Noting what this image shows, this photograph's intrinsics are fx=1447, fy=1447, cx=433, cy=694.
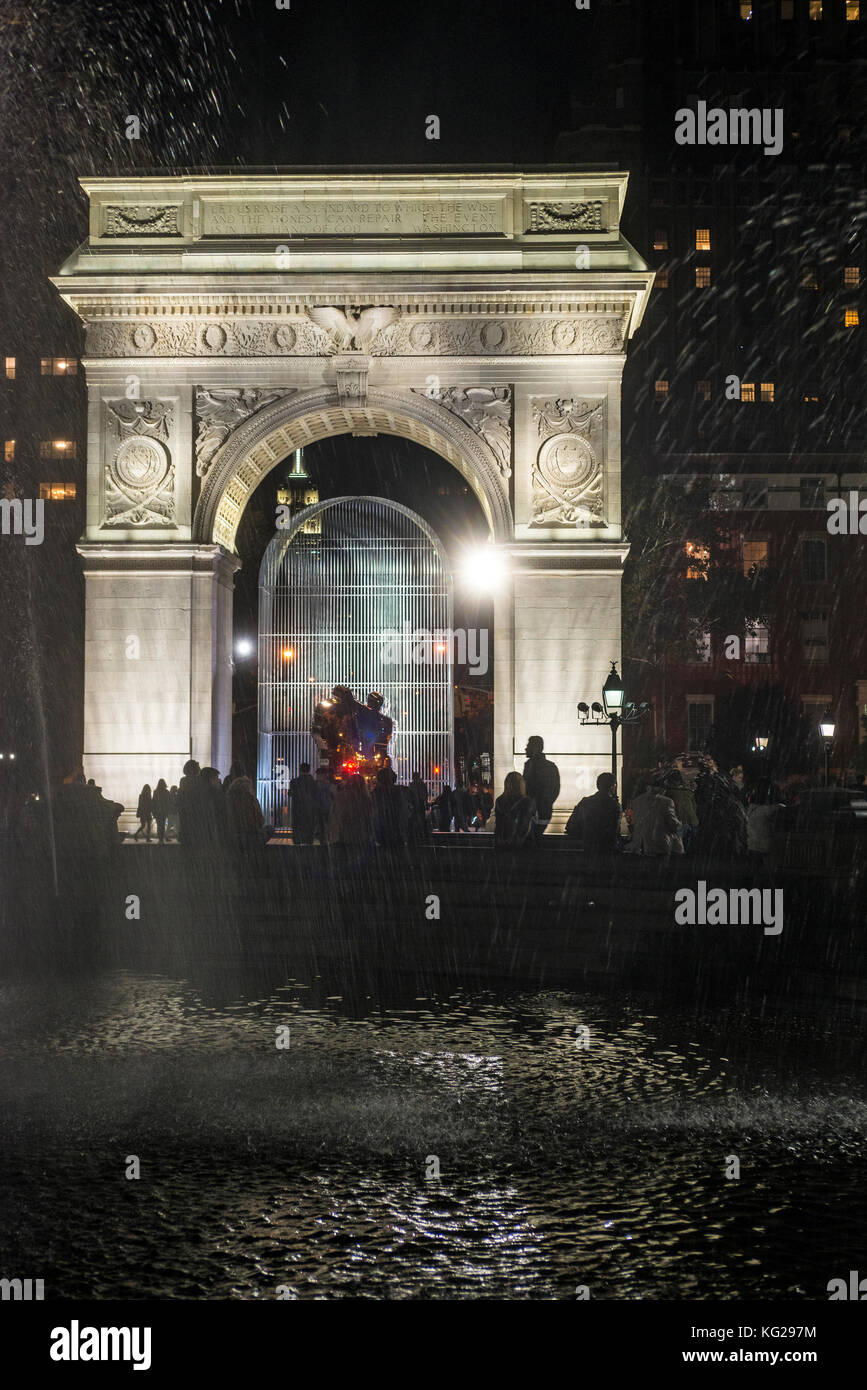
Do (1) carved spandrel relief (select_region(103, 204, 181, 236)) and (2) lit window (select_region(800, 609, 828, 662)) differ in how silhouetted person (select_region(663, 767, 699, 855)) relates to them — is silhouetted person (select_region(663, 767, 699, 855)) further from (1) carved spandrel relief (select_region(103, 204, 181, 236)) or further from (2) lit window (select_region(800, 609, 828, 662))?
(2) lit window (select_region(800, 609, 828, 662))

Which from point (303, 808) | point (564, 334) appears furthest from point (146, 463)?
point (303, 808)

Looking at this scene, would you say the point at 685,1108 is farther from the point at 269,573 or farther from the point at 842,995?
the point at 269,573

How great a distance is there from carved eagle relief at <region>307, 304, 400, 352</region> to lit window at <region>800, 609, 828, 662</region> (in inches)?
1220

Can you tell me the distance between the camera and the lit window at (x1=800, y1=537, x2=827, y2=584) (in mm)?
51375

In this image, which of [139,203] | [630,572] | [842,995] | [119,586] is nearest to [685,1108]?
[842,995]

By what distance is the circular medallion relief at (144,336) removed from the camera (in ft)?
79.6

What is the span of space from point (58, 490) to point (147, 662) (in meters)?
33.9

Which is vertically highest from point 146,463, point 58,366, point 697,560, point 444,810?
point 58,366

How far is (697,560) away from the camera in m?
42.8

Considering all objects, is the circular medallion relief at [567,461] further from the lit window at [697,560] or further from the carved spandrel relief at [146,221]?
the lit window at [697,560]

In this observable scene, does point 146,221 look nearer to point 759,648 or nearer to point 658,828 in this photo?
point 658,828

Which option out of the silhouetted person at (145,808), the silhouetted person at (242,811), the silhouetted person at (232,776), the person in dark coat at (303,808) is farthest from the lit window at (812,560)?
the silhouetted person at (242,811)

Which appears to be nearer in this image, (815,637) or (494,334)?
(494,334)

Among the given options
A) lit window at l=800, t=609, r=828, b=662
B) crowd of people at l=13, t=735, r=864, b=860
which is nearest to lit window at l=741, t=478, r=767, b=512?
lit window at l=800, t=609, r=828, b=662
